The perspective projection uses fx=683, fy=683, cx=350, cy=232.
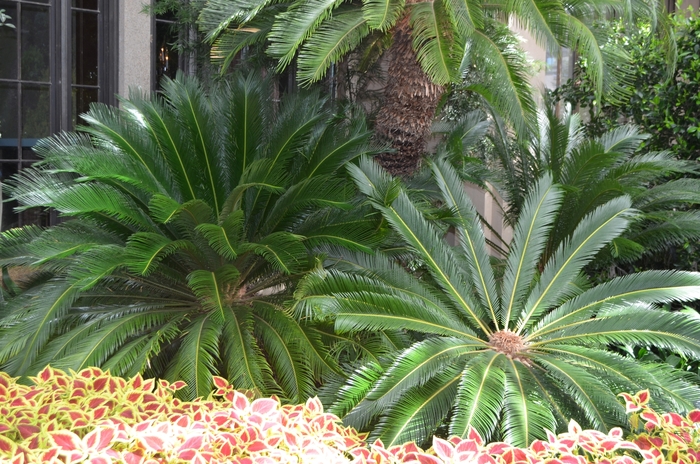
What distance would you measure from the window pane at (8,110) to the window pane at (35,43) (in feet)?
0.59

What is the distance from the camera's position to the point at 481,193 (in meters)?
9.23

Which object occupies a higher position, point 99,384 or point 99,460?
point 99,460

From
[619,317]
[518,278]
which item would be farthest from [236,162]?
[619,317]

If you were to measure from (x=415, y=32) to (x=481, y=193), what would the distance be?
15.9 feet

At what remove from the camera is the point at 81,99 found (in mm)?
6910

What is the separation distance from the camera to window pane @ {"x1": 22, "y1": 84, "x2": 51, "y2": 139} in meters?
6.66

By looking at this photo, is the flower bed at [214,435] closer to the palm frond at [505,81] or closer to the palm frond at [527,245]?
the palm frond at [527,245]

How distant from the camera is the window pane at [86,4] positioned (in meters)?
6.81

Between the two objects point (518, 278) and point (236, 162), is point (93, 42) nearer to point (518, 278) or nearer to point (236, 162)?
point (236, 162)

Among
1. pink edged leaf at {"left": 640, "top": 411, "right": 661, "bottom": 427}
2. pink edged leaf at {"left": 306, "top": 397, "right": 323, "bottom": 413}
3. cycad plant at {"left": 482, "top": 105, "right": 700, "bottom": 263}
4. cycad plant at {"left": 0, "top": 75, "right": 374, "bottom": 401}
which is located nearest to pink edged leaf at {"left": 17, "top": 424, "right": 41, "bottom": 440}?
pink edged leaf at {"left": 306, "top": 397, "right": 323, "bottom": 413}

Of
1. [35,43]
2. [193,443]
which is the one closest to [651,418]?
[193,443]

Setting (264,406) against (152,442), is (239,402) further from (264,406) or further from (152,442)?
(152,442)

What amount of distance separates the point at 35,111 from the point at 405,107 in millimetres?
3845

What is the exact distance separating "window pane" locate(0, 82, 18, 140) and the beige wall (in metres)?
1.01
